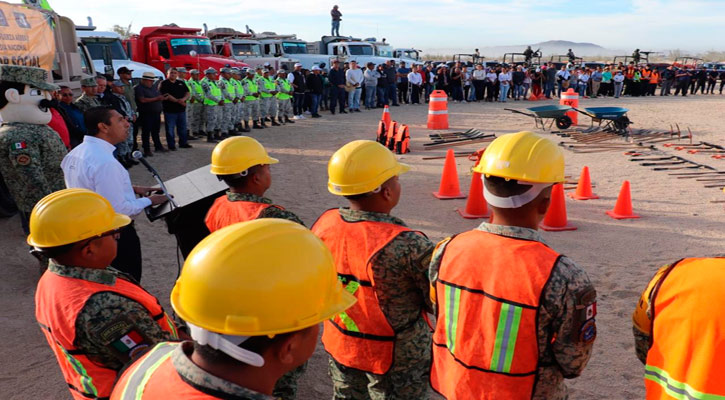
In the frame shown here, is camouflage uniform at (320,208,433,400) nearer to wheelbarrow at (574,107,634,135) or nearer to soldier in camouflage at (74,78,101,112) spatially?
soldier in camouflage at (74,78,101,112)

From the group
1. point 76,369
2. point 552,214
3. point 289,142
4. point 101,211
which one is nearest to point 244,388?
point 76,369

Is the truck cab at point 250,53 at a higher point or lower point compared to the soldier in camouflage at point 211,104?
higher

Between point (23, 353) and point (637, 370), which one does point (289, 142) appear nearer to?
point (23, 353)

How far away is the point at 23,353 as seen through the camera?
13.7ft

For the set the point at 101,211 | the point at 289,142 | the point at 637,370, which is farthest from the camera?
the point at 289,142

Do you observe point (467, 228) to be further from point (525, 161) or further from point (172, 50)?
point (172, 50)

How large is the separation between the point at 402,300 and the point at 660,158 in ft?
33.6

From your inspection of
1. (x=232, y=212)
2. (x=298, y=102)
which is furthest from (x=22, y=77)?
(x=298, y=102)

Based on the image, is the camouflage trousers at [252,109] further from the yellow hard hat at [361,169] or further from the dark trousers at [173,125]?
the yellow hard hat at [361,169]

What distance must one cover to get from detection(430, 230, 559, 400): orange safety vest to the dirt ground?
189cm

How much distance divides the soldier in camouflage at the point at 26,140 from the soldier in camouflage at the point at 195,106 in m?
7.89

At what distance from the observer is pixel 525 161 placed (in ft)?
6.87

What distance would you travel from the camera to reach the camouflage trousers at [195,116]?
13234mm

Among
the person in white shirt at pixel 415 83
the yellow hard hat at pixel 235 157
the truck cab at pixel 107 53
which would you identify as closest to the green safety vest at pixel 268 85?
the truck cab at pixel 107 53
